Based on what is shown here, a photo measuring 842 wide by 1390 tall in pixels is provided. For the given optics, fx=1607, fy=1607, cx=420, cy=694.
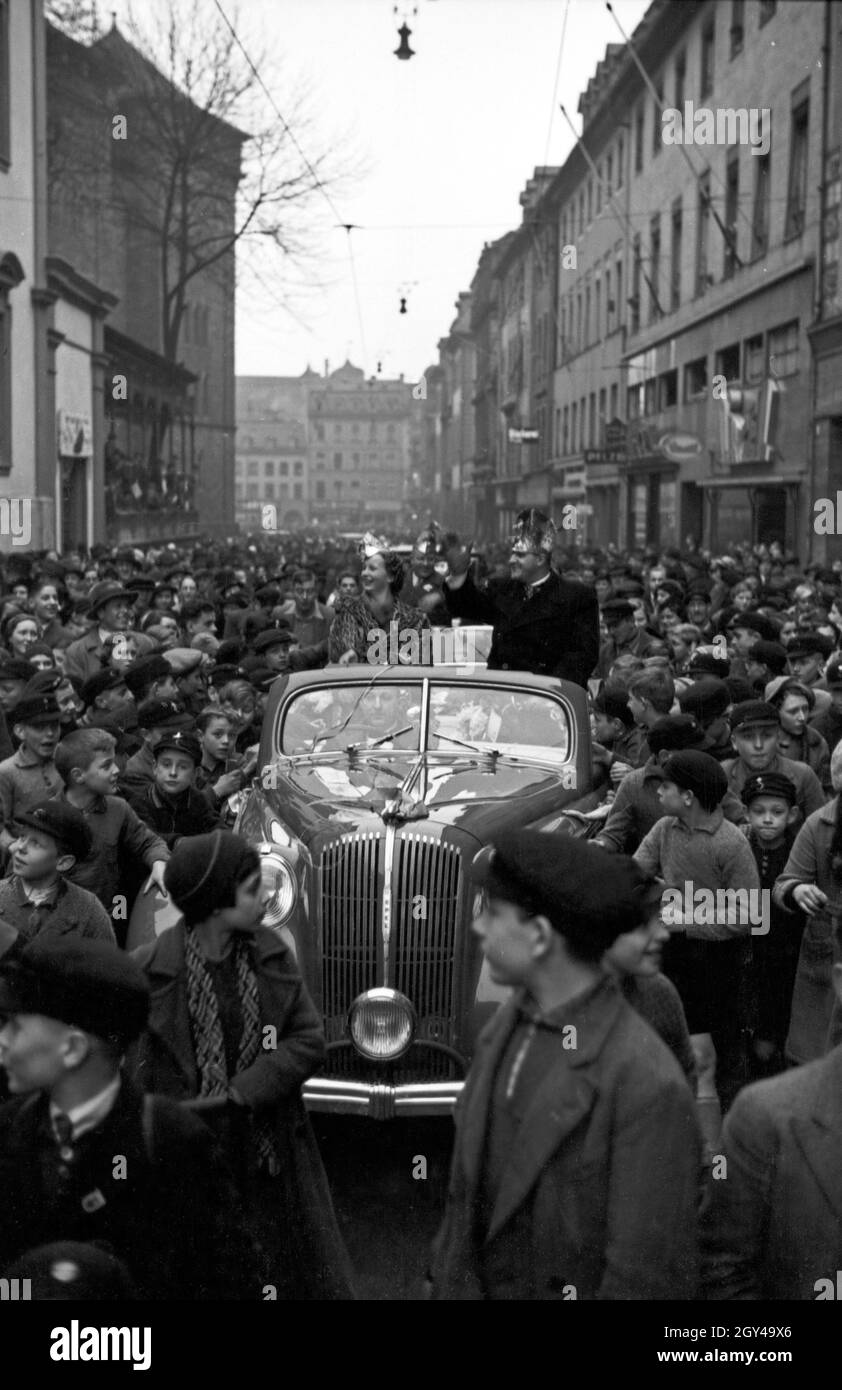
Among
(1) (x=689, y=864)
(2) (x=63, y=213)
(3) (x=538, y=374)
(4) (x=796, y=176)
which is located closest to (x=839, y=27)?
(4) (x=796, y=176)

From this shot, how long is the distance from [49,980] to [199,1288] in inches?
29.6

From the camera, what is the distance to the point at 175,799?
22.7ft

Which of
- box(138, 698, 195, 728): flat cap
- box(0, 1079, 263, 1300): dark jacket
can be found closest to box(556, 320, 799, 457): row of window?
box(138, 698, 195, 728): flat cap

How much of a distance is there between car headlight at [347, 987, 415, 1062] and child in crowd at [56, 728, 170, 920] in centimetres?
98

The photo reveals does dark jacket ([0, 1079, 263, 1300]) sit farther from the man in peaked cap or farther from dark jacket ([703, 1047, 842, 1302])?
the man in peaked cap

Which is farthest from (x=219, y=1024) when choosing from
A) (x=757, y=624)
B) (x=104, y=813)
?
(x=757, y=624)

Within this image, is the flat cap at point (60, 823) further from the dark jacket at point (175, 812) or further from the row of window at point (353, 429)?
the row of window at point (353, 429)

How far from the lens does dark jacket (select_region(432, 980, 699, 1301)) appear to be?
9.61ft

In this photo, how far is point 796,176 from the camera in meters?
24.2

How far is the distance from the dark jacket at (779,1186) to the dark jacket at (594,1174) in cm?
9

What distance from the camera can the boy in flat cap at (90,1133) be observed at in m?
3.14

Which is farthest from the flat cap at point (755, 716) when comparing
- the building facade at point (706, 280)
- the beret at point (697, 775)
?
the building facade at point (706, 280)

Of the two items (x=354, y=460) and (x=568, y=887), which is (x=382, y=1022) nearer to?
(x=568, y=887)
